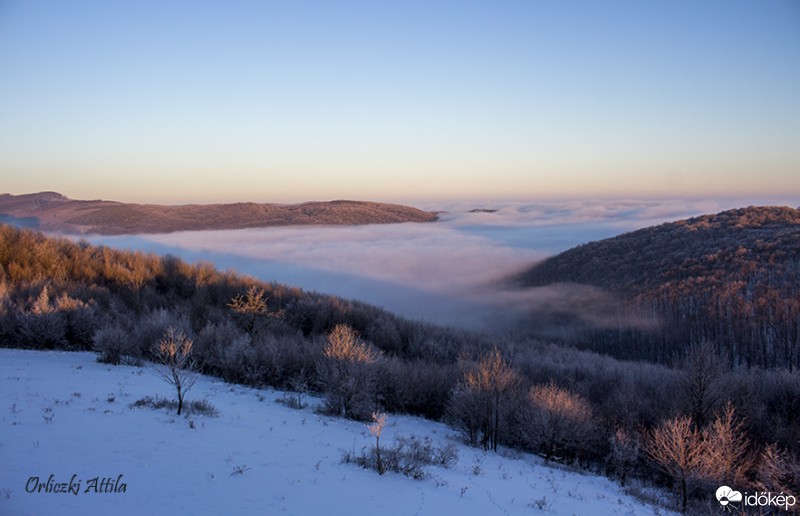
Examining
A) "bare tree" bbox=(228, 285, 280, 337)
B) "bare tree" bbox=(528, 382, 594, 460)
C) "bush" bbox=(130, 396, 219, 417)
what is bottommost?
"bare tree" bbox=(528, 382, 594, 460)

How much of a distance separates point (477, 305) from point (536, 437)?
6516cm

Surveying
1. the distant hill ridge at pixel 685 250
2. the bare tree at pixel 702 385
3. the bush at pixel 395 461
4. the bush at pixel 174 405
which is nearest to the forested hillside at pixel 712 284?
the distant hill ridge at pixel 685 250

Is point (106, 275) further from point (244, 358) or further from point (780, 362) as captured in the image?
point (780, 362)

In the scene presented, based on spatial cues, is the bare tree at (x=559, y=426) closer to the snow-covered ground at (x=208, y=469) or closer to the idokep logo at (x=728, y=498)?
the snow-covered ground at (x=208, y=469)

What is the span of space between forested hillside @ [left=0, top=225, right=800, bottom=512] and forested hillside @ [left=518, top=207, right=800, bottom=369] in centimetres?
1483

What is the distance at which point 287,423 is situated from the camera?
37.2 feet

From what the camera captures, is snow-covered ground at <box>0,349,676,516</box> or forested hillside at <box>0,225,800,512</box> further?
forested hillside at <box>0,225,800,512</box>

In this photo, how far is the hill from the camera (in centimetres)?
4335

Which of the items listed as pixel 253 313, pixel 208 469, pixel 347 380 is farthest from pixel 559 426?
pixel 253 313

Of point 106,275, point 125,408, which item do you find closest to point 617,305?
point 106,275

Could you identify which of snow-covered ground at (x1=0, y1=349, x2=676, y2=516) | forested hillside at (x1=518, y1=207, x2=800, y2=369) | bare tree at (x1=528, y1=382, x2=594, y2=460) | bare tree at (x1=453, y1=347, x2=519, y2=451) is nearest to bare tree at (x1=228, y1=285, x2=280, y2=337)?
bare tree at (x1=453, y1=347, x2=519, y2=451)

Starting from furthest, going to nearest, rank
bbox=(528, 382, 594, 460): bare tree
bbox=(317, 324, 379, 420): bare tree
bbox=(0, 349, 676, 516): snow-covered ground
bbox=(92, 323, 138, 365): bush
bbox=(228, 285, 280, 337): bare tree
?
bbox=(228, 285, 280, 337): bare tree → bbox=(528, 382, 594, 460): bare tree → bbox=(317, 324, 379, 420): bare tree → bbox=(92, 323, 138, 365): bush → bbox=(0, 349, 676, 516): snow-covered ground

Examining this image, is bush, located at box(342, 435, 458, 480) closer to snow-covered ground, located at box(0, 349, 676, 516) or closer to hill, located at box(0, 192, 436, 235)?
snow-covered ground, located at box(0, 349, 676, 516)

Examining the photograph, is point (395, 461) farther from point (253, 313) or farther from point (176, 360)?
point (253, 313)
